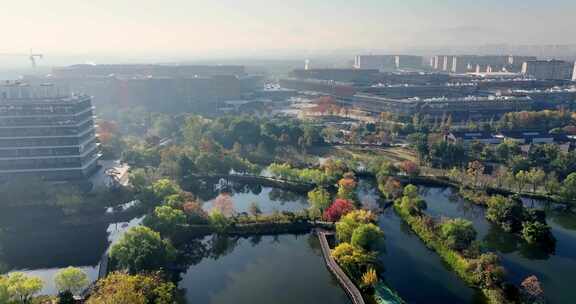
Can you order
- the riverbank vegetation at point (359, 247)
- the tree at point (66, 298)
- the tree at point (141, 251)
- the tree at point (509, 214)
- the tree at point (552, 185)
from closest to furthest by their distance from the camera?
1. the tree at point (66, 298)
2. the tree at point (141, 251)
3. the riverbank vegetation at point (359, 247)
4. the tree at point (509, 214)
5. the tree at point (552, 185)

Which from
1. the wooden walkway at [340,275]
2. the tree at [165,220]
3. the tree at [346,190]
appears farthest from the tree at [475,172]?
the tree at [165,220]

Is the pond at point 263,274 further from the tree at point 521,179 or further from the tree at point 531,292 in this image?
the tree at point 521,179

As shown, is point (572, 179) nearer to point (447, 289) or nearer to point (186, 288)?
point (447, 289)

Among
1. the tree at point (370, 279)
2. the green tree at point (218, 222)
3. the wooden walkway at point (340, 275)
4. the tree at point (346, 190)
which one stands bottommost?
the wooden walkway at point (340, 275)

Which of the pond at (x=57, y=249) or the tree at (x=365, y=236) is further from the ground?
the tree at (x=365, y=236)

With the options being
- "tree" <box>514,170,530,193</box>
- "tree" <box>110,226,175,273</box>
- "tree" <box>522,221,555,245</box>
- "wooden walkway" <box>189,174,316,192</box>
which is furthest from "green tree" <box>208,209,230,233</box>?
"tree" <box>514,170,530,193</box>
